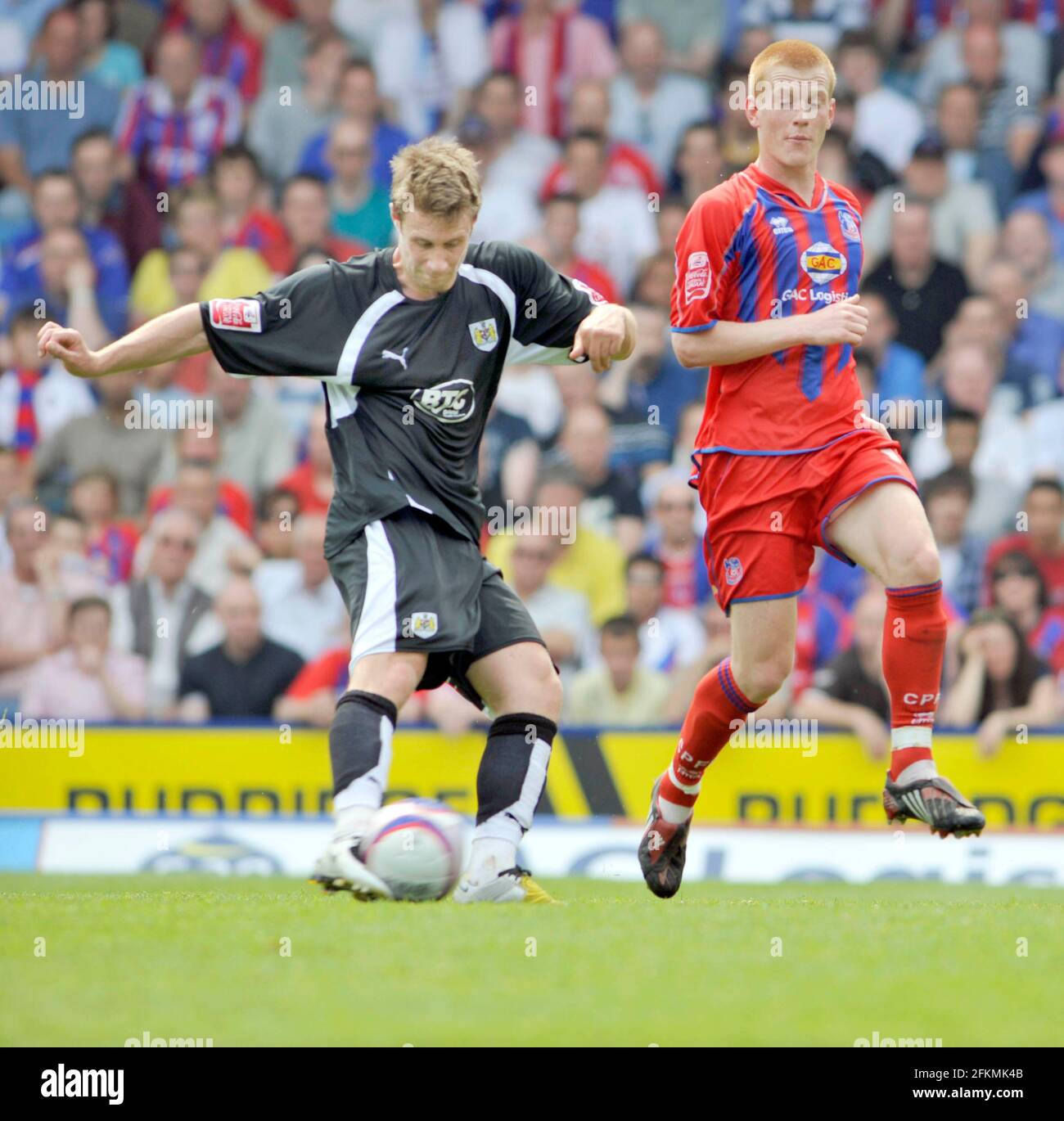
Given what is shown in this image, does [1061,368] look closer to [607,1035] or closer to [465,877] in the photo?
[465,877]

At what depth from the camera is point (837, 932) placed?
18.2 feet

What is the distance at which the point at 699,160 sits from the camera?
44.7 feet

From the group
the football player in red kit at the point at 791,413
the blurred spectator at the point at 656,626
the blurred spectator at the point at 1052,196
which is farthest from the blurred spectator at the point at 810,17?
the football player in red kit at the point at 791,413

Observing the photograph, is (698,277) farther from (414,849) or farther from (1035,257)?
(1035,257)

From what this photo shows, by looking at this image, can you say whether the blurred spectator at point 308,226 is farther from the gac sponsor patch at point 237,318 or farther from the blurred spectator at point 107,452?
the gac sponsor patch at point 237,318

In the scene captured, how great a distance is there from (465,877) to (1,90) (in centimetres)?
1039

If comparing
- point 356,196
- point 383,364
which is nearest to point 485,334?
point 383,364

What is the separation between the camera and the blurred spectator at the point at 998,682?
10719mm

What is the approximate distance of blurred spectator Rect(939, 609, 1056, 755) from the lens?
10.7 m

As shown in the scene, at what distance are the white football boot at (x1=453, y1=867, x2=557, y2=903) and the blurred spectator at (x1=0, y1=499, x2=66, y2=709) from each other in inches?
232

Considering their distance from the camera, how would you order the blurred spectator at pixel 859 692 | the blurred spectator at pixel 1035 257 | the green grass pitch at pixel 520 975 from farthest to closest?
the blurred spectator at pixel 1035 257, the blurred spectator at pixel 859 692, the green grass pitch at pixel 520 975

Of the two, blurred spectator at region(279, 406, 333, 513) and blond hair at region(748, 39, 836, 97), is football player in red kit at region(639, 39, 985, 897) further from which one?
blurred spectator at region(279, 406, 333, 513)

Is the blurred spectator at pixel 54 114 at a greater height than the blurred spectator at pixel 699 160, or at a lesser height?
greater

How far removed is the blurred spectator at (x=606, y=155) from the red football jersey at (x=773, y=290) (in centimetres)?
747
